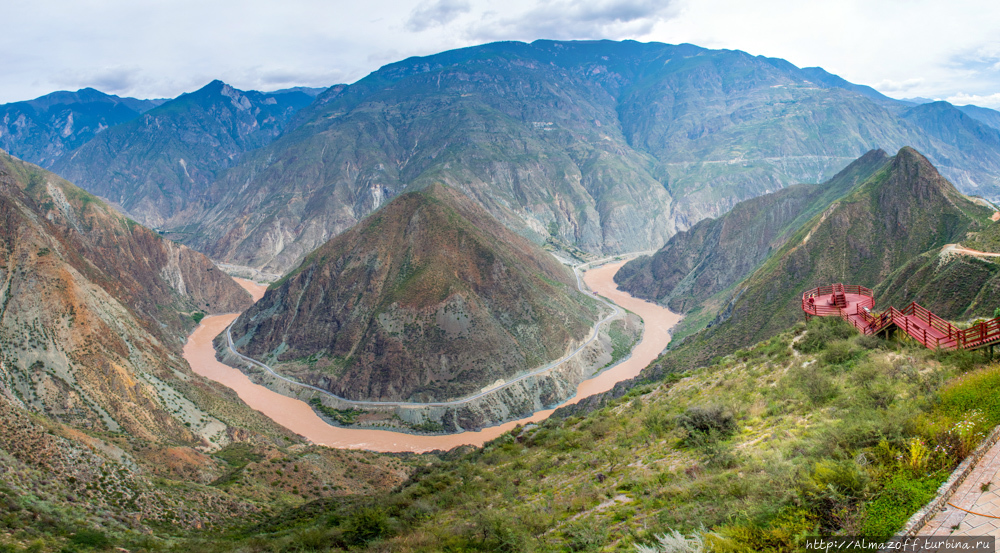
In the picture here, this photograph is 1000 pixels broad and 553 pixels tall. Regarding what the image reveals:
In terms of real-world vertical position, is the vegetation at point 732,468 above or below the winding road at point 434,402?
above

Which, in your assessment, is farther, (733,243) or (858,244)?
(733,243)

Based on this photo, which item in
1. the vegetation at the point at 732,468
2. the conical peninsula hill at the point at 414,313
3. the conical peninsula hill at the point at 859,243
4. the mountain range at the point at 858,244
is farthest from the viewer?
the conical peninsula hill at the point at 414,313

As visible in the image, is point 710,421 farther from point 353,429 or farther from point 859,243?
point 859,243

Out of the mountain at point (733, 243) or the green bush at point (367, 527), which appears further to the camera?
the mountain at point (733, 243)

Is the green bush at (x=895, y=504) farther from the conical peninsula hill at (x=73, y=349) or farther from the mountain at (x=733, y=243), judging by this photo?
the mountain at (x=733, y=243)

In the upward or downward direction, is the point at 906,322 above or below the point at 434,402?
above

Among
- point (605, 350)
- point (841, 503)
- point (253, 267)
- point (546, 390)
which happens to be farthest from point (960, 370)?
point (253, 267)

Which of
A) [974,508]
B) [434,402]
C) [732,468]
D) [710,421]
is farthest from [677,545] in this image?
[434,402]

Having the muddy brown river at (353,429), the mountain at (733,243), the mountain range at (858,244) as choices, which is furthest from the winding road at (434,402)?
the mountain at (733,243)
